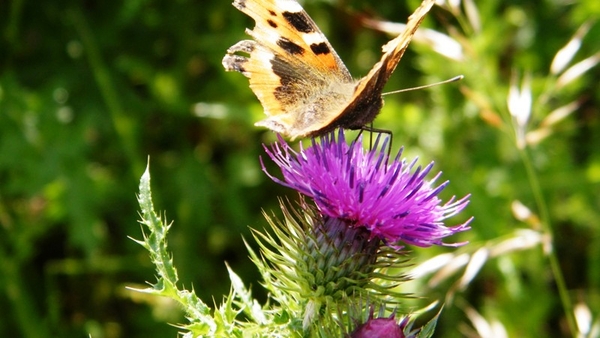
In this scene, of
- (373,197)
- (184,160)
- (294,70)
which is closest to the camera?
(373,197)

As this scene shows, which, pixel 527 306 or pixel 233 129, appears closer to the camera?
pixel 527 306

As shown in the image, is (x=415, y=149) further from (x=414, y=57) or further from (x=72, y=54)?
(x=72, y=54)

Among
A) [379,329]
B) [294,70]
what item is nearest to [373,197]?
[379,329]

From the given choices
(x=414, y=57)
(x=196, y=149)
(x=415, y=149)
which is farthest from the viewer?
(x=414, y=57)

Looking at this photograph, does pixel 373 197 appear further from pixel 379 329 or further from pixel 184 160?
pixel 184 160

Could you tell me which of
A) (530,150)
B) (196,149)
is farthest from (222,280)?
(530,150)

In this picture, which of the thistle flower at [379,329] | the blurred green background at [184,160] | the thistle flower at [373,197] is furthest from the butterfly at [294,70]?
the blurred green background at [184,160]
